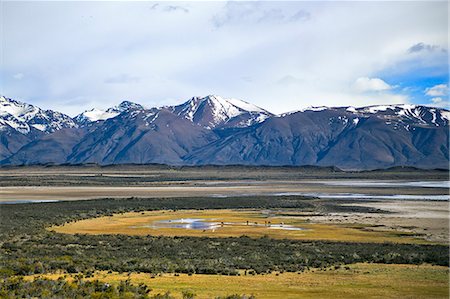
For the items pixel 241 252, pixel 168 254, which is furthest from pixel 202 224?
pixel 168 254

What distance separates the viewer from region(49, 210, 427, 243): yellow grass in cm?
4428

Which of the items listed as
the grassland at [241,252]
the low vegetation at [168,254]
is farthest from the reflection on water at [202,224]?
the low vegetation at [168,254]

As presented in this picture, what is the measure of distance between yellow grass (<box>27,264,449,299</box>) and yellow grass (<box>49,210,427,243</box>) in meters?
13.3

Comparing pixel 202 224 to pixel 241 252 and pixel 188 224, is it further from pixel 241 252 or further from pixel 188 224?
pixel 241 252

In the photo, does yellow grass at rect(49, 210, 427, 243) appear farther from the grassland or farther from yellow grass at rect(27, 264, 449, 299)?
yellow grass at rect(27, 264, 449, 299)

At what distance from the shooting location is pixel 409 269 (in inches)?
1200

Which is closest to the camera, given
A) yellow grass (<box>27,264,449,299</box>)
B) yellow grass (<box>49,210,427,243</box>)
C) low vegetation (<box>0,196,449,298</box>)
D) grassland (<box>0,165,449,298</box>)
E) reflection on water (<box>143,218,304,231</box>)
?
yellow grass (<box>27,264,449,299</box>)

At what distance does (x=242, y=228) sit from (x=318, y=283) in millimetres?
23503

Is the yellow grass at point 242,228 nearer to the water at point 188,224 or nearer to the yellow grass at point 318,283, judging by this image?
the water at point 188,224

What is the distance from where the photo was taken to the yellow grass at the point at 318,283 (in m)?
24.7

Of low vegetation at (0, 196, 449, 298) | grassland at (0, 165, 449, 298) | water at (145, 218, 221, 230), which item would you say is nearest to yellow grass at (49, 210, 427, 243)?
grassland at (0, 165, 449, 298)

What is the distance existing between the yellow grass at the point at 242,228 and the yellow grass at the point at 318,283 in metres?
13.3

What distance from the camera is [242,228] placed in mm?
50250

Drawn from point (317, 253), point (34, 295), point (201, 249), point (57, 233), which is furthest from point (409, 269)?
point (57, 233)
